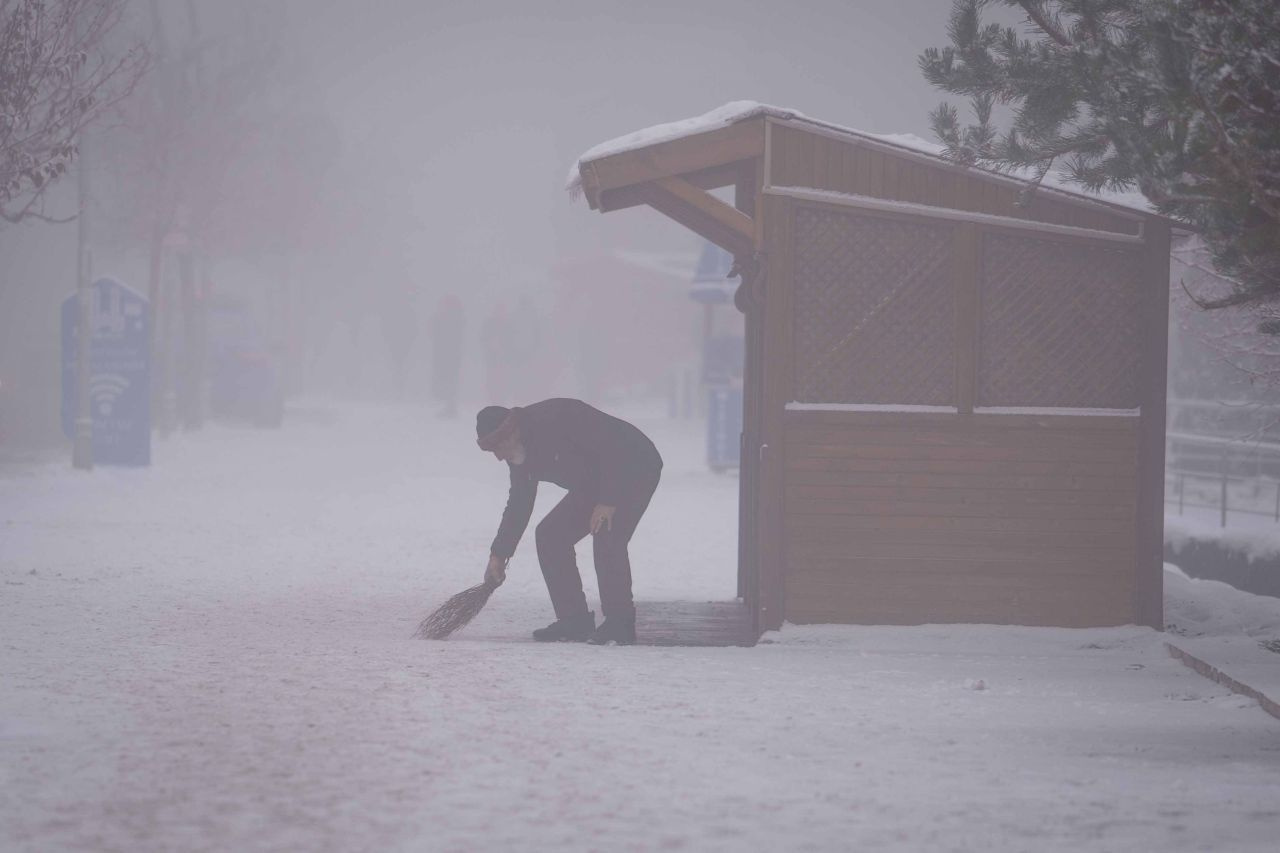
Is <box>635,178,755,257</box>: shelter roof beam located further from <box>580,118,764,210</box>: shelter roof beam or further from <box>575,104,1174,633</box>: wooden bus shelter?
<box>580,118,764,210</box>: shelter roof beam

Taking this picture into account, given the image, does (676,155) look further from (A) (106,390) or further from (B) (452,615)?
(A) (106,390)

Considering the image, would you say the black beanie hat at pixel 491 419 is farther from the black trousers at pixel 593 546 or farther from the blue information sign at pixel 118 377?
the blue information sign at pixel 118 377

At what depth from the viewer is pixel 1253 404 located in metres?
16.3

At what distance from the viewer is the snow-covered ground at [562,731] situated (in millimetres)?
4586

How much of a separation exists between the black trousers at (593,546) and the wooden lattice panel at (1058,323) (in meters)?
2.37

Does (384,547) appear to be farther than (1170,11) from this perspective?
Yes

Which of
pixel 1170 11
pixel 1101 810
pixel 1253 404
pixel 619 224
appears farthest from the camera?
pixel 619 224

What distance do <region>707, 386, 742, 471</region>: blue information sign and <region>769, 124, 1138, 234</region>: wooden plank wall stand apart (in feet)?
50.6

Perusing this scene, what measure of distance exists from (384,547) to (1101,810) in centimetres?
1002

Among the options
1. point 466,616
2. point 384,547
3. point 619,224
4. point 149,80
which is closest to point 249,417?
point 149,80

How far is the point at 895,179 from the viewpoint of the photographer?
8828mm

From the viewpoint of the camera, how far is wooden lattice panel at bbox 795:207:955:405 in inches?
348

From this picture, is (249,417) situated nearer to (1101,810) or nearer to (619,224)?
(1101,810)

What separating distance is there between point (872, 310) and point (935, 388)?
63 cm
